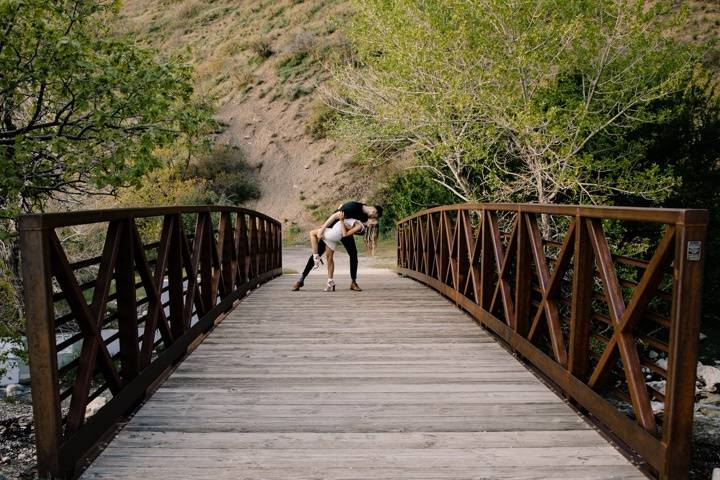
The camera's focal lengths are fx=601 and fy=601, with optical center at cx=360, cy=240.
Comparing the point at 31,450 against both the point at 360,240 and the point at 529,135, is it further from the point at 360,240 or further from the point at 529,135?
the point at 360,240

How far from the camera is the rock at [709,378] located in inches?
376

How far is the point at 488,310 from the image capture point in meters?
5.84

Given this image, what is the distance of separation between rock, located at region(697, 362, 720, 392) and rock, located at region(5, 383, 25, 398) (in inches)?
401

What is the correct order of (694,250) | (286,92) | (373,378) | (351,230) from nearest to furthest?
(694,250)
(373,378)
(351,230)
(286,92)

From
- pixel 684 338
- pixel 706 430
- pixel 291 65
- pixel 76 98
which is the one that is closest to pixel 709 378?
pixel 706 430

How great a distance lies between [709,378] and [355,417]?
28.6ft

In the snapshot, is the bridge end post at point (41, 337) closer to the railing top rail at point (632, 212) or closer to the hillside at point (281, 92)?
the railing top rail at point (632, 212)

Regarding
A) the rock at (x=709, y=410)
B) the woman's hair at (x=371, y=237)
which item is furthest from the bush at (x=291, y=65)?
the rock at (x=709, y=410)

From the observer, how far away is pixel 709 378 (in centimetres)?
982

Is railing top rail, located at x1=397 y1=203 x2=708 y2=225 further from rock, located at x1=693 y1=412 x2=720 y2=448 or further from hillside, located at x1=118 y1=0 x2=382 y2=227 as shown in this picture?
hillside, located at x1=118 y1=0 x2=382 y2=227

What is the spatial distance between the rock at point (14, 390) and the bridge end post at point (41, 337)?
6.19 metres

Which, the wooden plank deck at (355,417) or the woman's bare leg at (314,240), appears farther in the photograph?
the woman's bare leg at (314,240)

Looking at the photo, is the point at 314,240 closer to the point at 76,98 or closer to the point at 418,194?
the point at 76,98

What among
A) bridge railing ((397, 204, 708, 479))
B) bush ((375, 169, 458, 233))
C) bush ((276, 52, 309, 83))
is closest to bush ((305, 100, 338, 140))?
bush ((276, 52, 309, 83))
